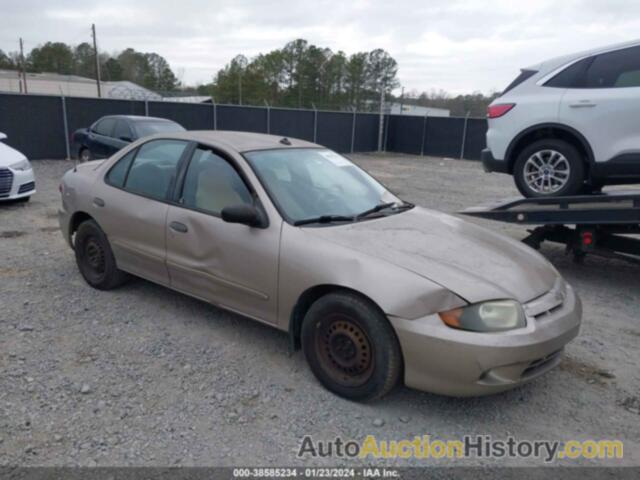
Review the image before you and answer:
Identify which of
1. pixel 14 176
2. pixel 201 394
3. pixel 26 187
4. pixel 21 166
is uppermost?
pixel 21 166

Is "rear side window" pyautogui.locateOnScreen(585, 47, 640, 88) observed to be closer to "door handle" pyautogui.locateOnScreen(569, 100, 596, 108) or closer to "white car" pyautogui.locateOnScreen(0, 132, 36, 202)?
"door handle" pyautogui.locateOnScreen(569, 100, 596, 108)

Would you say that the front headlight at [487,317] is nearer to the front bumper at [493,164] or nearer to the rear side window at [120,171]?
the rear side window at [120,171]

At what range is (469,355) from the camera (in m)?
2.62

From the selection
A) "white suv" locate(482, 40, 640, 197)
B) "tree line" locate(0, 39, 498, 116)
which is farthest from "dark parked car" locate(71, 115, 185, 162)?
"tree line" locate(0, 39, 498, 116)

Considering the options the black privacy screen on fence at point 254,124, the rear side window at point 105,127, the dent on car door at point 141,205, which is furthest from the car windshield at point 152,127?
the dent on car door at point 141,205

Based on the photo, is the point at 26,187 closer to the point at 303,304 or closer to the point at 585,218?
the point at 303,304

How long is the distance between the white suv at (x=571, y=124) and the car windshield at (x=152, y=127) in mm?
7510

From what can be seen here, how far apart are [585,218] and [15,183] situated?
8439mm

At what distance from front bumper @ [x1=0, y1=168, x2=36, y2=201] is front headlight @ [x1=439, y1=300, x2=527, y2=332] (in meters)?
8.02

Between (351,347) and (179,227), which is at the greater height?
(179,227)

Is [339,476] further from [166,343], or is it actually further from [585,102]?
[585,102]

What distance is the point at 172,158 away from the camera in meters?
4.07

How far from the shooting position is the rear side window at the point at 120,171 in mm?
4395

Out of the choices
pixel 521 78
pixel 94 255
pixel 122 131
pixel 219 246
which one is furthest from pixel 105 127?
pixel 219 246
